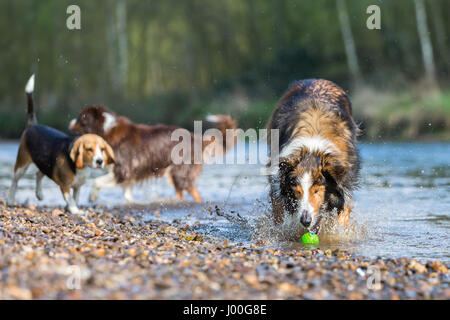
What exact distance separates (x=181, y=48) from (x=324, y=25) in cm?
831

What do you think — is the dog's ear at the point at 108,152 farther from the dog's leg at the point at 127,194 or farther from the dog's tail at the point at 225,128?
the dog's tail at the point at 225,128

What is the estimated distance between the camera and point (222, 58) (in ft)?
109

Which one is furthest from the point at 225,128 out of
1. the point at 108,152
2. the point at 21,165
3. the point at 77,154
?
the point at 21,165

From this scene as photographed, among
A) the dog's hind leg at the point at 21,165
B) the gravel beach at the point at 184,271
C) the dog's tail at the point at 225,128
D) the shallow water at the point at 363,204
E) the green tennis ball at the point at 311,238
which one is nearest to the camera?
the gravel beach at the point at 184,271

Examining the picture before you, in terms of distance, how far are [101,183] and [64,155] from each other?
1421mm

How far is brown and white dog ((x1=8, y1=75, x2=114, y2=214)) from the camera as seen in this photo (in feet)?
26.7

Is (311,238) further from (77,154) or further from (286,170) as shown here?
(77,154)

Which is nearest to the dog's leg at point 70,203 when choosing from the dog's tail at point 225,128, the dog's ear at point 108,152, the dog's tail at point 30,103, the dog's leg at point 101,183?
the dog's ear at point 108,152

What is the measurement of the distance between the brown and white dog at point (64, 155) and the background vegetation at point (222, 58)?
13442mm

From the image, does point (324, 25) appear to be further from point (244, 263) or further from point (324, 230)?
point (244, 263)

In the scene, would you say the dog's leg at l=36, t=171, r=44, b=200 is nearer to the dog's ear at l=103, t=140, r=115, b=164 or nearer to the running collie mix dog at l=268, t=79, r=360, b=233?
the dog's ear at l=103, t=140, r=115, b=164

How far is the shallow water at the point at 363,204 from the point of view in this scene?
6395 mm

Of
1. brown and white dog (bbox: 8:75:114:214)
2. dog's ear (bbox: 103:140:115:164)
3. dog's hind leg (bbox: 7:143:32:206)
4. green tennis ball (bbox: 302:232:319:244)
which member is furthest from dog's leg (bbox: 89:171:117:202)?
green tennis ball (bbox: 302:232:319:244)
